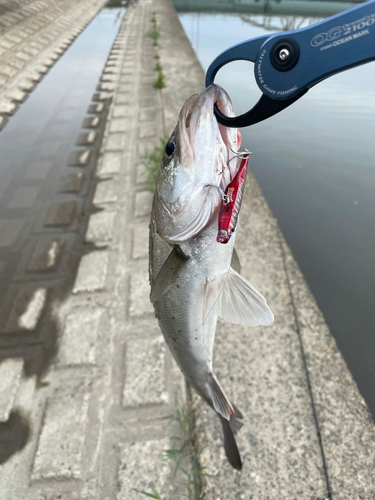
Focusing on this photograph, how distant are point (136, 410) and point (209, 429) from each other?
567 mm

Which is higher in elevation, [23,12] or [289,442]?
[23,12]

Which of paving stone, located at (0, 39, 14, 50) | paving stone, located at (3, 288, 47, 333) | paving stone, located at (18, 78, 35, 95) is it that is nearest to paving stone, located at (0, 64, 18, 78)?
paving stone, located at (18, 78, 35, 95)

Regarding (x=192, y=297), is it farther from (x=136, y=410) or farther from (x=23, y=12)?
(x=23, y=12)

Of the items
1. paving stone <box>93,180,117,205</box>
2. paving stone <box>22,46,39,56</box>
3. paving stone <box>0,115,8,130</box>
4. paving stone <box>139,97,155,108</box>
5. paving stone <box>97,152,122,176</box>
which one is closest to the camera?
paving stone <box>93,180,117,205</box>

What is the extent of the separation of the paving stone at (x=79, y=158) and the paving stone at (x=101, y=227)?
5.41ft

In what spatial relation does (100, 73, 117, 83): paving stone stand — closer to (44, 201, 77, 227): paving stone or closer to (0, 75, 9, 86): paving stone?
(0, 75, 9, 86): paving stone

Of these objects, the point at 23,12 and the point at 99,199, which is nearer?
the point at 99,199

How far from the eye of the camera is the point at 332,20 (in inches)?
30.2

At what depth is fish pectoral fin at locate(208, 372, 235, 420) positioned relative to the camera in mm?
1746

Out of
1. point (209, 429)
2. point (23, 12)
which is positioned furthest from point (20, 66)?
point (209, 429)

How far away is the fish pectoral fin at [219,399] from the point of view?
→ 1.75m

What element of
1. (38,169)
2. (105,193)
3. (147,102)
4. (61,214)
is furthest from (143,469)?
(147,102)

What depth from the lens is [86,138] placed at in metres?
6.06

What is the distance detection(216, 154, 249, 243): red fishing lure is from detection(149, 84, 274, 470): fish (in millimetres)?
27
